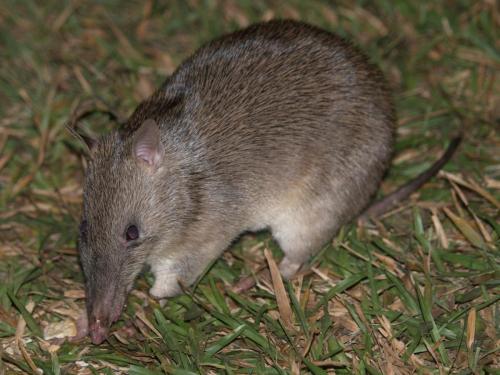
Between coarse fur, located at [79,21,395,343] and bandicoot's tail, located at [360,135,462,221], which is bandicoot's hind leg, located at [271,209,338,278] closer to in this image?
coarse fur, located at [79,21,395,343]

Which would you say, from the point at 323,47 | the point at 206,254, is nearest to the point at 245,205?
the point at 206,254

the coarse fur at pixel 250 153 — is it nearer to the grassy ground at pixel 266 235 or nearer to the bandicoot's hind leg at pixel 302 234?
the bandicoot's hind leg at pixel 302 234

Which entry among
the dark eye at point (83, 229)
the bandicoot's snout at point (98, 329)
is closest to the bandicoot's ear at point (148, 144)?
the dark eye at point (83, 229)

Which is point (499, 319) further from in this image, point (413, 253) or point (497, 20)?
point (497, 20)

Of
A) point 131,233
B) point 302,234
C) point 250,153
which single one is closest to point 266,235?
point 302,234

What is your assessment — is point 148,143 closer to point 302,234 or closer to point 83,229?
point 83,229

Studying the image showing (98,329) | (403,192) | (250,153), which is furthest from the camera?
(403,192)
